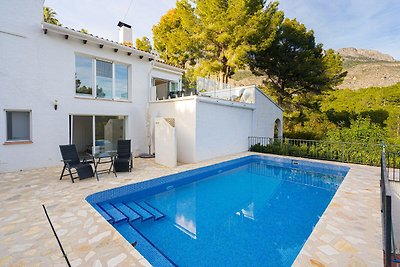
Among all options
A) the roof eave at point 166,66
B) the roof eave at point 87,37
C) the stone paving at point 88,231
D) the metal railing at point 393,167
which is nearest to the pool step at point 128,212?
the stone paving at point 88,231

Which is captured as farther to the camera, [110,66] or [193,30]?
[193,30]

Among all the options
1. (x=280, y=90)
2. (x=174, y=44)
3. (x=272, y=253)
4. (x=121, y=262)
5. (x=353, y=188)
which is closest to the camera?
(x=121, y=262)

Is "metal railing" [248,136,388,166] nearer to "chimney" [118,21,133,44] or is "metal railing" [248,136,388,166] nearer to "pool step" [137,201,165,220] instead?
"pool step" [137,201,165,220]

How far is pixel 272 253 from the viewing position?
404cm

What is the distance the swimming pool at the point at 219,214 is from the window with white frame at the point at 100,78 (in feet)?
19.6

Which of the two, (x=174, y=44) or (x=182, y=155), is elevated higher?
(x=174, y=44)

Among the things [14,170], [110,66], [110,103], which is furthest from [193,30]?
[14,170]

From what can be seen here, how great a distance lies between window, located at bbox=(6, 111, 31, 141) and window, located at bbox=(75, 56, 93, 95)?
232cm

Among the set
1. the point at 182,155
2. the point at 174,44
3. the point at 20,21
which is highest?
the point at 174,44

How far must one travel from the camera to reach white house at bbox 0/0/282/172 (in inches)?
313

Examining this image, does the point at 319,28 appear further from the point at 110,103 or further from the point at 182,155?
the point at 110,103

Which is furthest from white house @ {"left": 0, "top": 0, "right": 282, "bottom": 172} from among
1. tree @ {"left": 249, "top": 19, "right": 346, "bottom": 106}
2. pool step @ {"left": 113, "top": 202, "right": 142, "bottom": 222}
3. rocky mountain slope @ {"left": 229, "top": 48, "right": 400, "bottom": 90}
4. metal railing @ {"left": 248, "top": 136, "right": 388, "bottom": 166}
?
rocky mountain slope @ {"left": 229, "top": 48, "right": 400, "bottom": 90}

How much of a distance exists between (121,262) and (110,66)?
10.1 meters

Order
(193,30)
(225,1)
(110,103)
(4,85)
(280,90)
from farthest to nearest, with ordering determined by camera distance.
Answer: (280,90), (193,30), (225,1), (110,103), (4,85)
